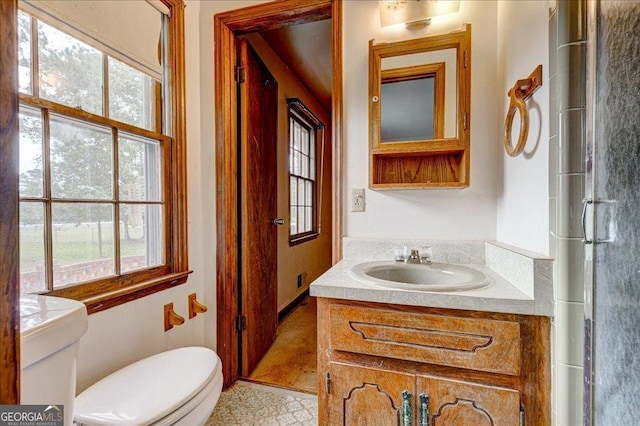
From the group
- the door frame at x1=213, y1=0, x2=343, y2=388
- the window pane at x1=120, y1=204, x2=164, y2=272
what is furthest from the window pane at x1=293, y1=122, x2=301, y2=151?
the window pane at x1=120, y1=204, x2=164, y2=272

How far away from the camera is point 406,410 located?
0.93 meters

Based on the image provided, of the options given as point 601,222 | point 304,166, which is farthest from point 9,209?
point 304,166

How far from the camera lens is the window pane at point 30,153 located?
0.95 meters

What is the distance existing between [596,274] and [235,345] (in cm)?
170

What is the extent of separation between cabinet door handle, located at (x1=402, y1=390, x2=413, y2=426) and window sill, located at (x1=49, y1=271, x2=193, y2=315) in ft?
3.70

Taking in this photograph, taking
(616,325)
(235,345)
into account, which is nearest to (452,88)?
(616,325)

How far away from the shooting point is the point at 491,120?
130cm

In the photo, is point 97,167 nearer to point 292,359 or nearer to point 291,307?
point 292,359

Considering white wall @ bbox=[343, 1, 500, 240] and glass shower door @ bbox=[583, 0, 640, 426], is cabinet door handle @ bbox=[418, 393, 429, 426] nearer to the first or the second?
glass shower door @ bbox=[583, 0, 640, 426]

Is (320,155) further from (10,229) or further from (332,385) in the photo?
(10,229)

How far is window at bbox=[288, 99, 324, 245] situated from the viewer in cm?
297

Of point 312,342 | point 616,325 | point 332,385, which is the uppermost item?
point 616,325
